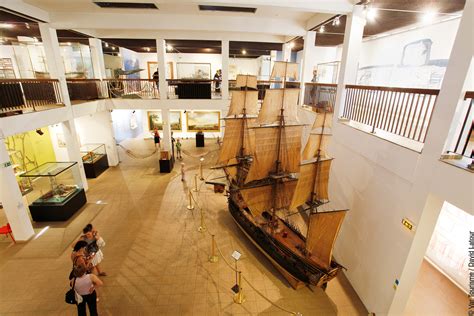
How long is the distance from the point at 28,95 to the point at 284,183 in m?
9.17

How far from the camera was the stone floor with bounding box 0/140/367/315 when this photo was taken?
5.27 m

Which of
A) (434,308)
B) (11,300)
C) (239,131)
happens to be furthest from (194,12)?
(434,308)

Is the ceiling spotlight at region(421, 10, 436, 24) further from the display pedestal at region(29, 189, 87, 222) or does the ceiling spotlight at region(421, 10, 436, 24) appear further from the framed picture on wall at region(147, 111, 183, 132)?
the framed picture on wall at region(147, 111, 183, 132)

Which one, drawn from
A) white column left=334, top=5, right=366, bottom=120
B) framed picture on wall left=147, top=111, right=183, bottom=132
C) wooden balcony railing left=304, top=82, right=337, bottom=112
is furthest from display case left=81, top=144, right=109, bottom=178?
white column left=334, top=5, right=366, bottom=120

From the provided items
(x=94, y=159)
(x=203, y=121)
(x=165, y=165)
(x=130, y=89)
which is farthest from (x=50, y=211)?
(x=203, y=121)

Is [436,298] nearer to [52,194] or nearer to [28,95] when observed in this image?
[52,194]

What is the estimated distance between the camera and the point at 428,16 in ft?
26.8

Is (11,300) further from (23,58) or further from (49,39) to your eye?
(23,58)

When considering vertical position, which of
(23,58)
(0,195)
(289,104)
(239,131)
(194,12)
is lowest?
(0,195)

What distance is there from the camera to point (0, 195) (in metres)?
6.84

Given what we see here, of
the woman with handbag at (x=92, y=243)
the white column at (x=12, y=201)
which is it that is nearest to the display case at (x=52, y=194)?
the white column at (x=12, y=201)

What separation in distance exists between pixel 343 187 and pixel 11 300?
8.47 metres

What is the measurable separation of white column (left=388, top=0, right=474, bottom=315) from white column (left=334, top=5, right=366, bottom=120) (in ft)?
10.6

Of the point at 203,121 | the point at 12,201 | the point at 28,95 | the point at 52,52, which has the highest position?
the point at 52,52
